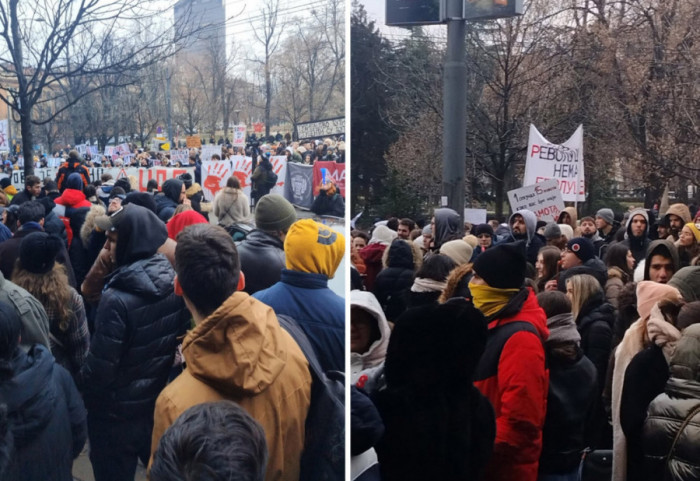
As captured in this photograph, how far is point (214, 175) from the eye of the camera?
217 centimetres

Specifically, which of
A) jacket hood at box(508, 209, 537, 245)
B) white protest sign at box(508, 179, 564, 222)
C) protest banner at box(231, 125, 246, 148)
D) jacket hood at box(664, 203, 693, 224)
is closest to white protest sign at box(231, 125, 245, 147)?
protest banner at box(231, 125, 246, 148)

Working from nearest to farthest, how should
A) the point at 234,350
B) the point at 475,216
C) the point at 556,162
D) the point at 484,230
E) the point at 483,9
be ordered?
1. the point at 234,350
2. the point at 483,9
3. the point at 484,230
4. the point at 556,162
5. the point at 475,216

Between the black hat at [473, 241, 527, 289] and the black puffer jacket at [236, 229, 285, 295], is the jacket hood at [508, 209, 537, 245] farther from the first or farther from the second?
the black puffer jacket at [236, 229, 285, 295]

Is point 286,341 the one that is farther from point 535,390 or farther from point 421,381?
point 535,390

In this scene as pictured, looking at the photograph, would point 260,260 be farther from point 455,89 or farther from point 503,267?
point 455,89

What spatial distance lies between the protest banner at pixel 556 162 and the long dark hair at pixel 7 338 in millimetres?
6826

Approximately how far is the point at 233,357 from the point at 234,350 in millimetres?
17

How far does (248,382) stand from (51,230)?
0.78 meters

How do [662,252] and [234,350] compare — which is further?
[662,252]

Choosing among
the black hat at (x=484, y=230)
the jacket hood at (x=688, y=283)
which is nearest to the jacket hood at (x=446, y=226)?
the black hat at (x=484, y=230)

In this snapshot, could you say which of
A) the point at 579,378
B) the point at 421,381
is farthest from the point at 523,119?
the point at 421,381

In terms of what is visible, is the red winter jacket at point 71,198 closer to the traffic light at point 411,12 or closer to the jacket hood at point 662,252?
the traffic light at point 411,12

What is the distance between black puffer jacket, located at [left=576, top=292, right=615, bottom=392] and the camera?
4035 millimetres

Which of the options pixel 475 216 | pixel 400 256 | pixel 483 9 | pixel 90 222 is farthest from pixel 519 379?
pixel 475 216
